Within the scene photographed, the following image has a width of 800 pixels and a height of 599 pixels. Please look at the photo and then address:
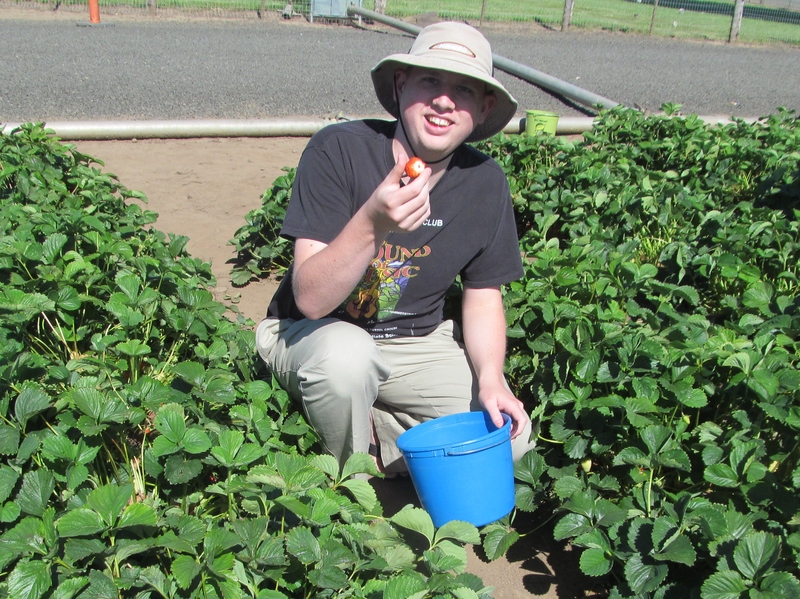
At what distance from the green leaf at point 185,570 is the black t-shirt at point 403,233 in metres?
0.96

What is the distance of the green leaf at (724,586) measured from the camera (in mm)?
1678

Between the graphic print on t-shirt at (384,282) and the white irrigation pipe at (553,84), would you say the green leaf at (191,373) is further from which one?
the white irrigation pipe at (553,84)

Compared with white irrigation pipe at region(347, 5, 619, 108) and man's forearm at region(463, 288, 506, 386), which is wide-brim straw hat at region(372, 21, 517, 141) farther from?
white irrigation pipe at region(347, 5, 619, 108)

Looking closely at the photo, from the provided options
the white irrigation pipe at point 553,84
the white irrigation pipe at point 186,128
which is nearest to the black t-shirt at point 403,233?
the white irrigation pipe at point 186,128

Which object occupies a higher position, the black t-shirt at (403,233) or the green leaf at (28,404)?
the black t-shirt at (403,233)

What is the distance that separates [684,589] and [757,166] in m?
3.16

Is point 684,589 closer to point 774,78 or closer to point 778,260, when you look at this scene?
point 778,260

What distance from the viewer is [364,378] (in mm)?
2182

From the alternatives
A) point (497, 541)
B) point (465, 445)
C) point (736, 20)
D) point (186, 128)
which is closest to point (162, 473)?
point (465, 445)

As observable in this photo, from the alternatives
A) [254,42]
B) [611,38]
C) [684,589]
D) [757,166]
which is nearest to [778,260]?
[757,166]

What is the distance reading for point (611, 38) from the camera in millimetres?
16531

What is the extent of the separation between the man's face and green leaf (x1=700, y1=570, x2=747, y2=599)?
1.28m

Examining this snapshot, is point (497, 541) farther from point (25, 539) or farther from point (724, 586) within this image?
point (25, 539)

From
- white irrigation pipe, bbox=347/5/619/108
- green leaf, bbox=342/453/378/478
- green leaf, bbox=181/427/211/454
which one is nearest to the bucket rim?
green leaf, bbox=342/453/378/478
